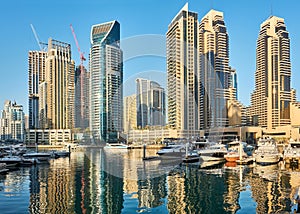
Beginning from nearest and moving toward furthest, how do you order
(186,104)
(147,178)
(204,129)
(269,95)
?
1. (147,178)
2. (186,104)
3. (204,129)
4. (269,95)

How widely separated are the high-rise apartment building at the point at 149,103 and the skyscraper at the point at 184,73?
8.32 meters

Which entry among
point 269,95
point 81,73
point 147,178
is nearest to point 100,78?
point 81,73

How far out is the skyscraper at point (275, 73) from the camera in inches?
5364

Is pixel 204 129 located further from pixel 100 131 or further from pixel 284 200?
pixel 284 200

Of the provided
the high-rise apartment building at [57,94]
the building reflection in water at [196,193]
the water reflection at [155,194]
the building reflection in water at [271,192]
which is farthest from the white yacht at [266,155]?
the high-rise apartment building at [57,94]

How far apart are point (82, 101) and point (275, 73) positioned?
294 ft

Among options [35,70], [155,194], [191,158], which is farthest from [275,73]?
[35,70]

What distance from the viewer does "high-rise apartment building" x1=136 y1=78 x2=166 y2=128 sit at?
2047 inches

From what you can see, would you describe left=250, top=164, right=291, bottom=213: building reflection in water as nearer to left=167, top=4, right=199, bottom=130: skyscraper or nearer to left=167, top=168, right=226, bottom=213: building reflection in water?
left=167, top=168, right=226, bottom=213: building reflection in water

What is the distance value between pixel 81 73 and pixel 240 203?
145982 millimetres

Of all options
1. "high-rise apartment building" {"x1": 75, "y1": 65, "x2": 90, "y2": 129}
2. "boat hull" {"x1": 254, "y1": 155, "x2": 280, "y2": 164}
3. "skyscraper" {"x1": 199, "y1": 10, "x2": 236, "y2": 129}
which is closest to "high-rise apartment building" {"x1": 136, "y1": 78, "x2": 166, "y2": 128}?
"boat hull" {"x1": 254, "y1": 155, "x2": 280, "y2": 164}

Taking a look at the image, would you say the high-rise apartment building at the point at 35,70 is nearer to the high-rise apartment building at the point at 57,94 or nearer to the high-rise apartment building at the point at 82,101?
the high-rise apartment building at the point at 57,94

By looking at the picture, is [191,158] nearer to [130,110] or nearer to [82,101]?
[130,110]

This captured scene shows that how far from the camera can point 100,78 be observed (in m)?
121
